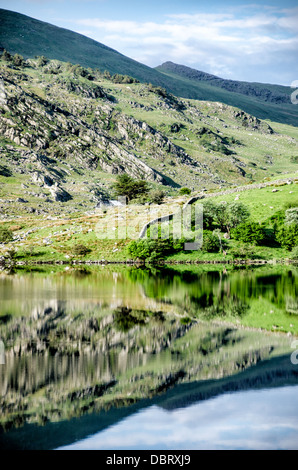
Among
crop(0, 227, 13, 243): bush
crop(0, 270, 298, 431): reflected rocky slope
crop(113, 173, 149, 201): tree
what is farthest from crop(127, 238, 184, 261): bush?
crop(113, 173, 149, 201): tree

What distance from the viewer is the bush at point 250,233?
7588cm

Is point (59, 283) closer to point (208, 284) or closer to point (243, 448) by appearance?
Answer: point (208, 284)

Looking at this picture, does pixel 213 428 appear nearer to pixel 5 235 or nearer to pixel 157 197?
pixel 5 235

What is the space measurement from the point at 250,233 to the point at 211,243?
7.05 m

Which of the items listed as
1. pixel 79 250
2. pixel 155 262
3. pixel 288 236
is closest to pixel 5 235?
pixel 79 250

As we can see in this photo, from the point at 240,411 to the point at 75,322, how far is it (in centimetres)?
1563

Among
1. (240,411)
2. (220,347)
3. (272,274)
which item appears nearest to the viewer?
(240,411)

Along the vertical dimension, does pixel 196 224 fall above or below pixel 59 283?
above

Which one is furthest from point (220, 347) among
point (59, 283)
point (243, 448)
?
point (59, 283)

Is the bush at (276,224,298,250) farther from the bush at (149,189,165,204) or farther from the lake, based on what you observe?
the lake

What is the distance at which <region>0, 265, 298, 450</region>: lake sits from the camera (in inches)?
578

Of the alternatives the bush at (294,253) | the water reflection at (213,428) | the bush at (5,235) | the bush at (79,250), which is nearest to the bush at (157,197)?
the bush at (79,250)

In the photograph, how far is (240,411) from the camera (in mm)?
16406
